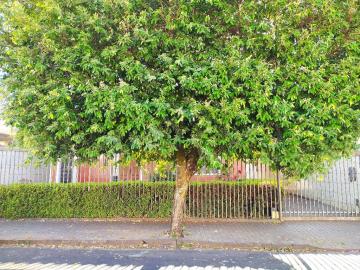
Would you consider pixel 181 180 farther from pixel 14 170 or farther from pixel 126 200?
pixel 14 170

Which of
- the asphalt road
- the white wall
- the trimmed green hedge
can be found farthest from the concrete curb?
the white wall

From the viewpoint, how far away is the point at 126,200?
9.73 metres

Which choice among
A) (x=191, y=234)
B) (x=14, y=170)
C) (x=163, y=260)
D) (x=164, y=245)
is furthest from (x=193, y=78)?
(x=14, y=170)

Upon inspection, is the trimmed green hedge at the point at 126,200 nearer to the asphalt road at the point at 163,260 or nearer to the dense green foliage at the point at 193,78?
the asphalt road at the point at 163,260

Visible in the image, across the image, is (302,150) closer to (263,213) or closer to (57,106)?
(263,213)

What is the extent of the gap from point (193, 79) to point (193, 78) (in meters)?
0.06

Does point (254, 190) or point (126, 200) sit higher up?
point (254, 190)

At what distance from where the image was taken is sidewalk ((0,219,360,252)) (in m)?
6.97

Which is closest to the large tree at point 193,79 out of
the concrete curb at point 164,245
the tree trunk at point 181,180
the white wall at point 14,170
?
the tree trunk at point 181,180

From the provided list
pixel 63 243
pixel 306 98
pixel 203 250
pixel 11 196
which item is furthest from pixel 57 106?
pixel 11 196

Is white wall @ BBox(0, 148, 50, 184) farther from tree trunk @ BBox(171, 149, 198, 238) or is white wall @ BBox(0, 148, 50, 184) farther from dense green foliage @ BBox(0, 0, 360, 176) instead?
tree trunk @ BBox(171, 149, 198, 238)

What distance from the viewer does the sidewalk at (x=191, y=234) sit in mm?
6973

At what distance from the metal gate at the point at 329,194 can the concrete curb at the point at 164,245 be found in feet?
9.83

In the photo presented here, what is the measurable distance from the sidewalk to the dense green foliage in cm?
217
